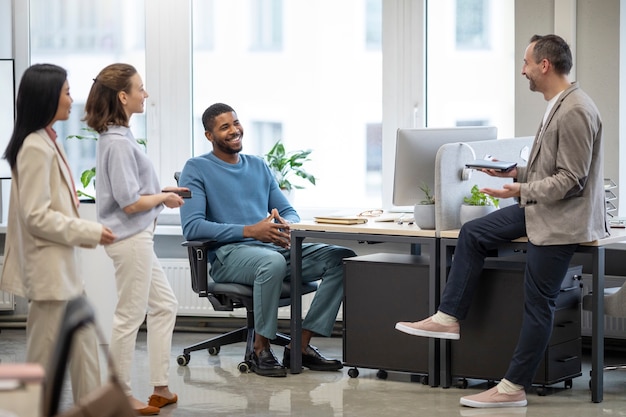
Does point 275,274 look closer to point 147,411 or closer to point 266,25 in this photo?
point 147,411

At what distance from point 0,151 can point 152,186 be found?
248 centimetres

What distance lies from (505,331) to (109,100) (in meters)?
1.91

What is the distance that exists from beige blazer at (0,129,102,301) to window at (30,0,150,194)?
2982 millimetres

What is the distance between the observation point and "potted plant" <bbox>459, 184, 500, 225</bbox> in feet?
14.9

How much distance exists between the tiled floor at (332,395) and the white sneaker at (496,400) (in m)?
0.03

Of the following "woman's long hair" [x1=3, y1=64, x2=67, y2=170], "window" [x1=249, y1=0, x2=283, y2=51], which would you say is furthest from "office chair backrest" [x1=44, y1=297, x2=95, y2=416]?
"window" [x1=249, y1=0, x2=283, y2=51]

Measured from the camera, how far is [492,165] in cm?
435

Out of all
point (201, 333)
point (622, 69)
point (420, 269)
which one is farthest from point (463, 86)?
point (201, 333)

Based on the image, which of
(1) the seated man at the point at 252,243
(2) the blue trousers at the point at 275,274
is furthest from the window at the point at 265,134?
(2) the blue trousers at the point at 275,274

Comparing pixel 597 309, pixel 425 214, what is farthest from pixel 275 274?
pixel 597 309

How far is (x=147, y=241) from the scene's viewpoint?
4004mm

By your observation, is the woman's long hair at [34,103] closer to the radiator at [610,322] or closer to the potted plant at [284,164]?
the potted plant at [284,164]

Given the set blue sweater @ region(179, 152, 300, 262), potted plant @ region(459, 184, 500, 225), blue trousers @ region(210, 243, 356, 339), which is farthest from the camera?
blue sweater @ region(179, 152, 300, 262)

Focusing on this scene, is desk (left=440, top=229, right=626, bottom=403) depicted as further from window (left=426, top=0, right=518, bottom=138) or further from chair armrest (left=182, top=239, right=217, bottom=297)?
window (left=426, top=0, right=518, bottom=138)
